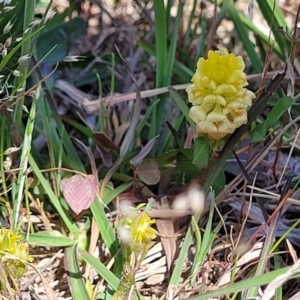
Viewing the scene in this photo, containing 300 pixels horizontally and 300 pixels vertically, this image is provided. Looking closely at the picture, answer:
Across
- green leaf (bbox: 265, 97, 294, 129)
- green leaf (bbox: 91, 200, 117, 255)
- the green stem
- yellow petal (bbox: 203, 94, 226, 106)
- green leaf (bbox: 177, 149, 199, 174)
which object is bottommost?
green leaf (bbox: 91, 200, 117, 255)

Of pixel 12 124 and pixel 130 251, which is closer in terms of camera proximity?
pixel 130 251

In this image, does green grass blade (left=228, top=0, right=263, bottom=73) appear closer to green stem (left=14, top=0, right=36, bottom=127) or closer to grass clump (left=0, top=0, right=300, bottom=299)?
grass clump (left=0, top=0, right=300, bottom=299)

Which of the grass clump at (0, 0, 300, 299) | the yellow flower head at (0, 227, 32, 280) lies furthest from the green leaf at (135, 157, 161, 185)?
the yellow flower head at (0, 227, 32, 280)

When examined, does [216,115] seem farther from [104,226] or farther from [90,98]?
[90,98]

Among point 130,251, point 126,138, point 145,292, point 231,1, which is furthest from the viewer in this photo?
point 231,1

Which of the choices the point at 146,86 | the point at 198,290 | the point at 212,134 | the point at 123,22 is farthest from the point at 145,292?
the point at 123,22

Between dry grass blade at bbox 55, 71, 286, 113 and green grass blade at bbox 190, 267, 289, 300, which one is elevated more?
dry grass blade at bbox 55, 71, 286, 113

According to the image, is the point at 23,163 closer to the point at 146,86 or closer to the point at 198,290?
the point at 198,290
